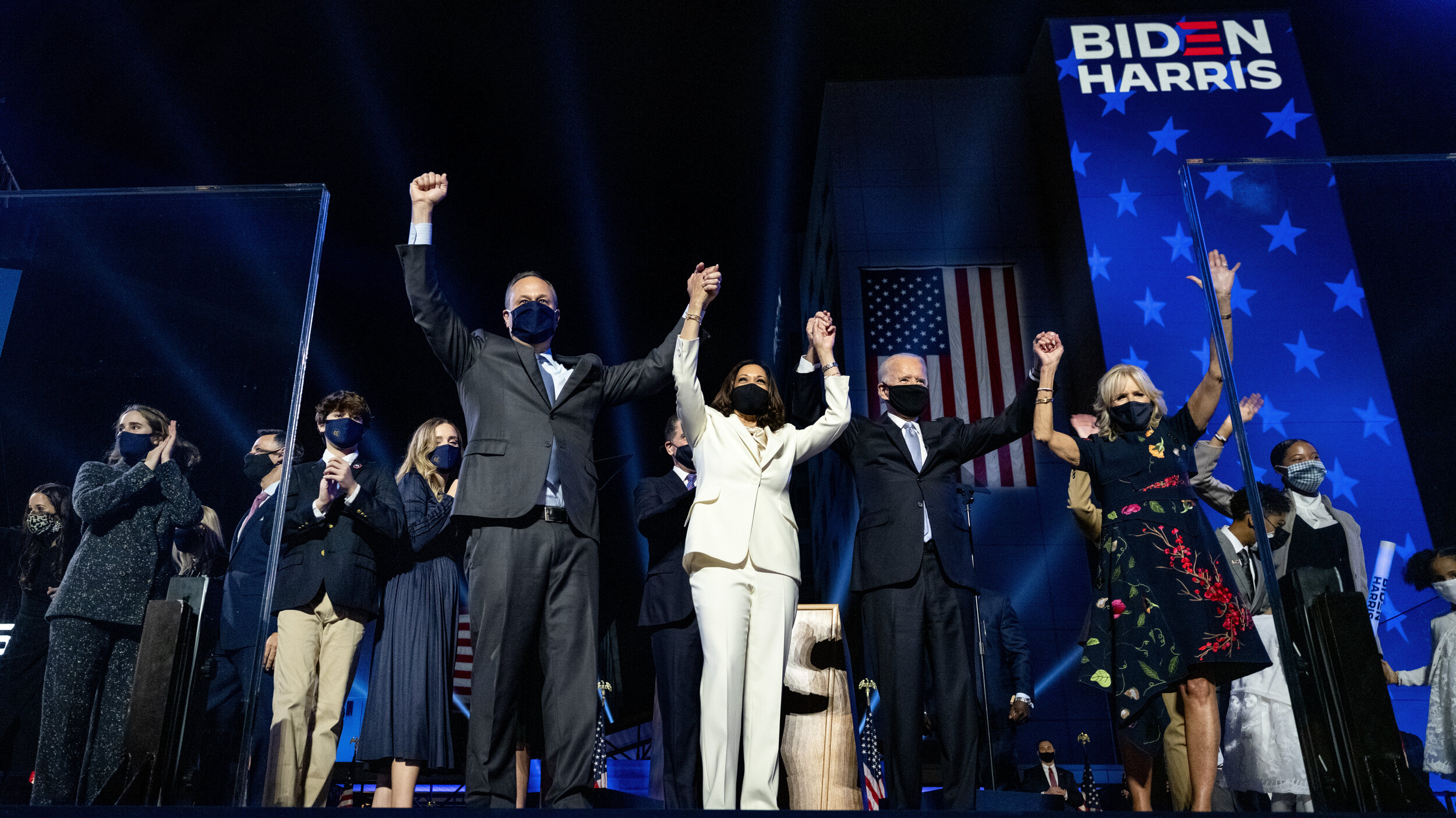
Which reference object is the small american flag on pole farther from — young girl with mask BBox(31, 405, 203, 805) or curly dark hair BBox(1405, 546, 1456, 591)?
young girl with mask BBox(31, 405, 203, 805)

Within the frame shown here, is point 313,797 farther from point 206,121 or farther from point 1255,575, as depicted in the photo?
point 206,121

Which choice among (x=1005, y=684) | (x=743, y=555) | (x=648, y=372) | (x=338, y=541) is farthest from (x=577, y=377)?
(x=1005, y=684)

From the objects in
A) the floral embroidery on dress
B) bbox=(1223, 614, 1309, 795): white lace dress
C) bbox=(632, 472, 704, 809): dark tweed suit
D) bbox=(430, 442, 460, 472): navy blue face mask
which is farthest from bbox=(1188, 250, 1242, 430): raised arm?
bbox=(430, 442, 460, 472): navy blue face mask

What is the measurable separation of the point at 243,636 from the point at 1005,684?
4.07 meters

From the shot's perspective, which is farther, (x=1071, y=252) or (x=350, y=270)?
(x=350, y=270)

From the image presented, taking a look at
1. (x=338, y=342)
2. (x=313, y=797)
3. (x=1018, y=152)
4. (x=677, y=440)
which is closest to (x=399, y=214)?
(x=338, y=342)

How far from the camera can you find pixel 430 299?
3.27 meters

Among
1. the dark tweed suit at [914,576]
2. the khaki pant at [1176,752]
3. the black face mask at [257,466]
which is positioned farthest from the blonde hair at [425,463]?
the khaki pant at [1176,752]

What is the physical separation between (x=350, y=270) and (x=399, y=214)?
1.00m

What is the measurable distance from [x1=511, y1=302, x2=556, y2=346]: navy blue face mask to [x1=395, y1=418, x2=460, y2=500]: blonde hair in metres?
0.96

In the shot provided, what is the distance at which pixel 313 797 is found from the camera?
11.7 ft

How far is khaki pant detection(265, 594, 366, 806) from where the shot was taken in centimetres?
360

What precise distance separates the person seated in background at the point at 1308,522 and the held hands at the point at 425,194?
2.57 metres

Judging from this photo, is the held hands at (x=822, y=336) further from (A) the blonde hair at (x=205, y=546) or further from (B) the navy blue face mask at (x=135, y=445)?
(B) the navy blue face mask at (x=135, y=445)
